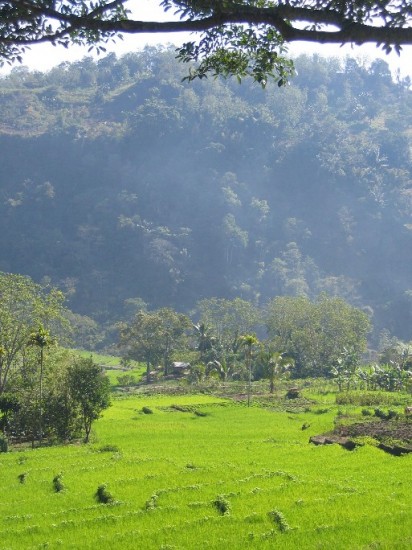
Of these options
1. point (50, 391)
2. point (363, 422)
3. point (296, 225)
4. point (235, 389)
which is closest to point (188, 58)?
point (50, 391)

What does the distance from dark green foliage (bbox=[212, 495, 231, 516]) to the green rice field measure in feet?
0.10

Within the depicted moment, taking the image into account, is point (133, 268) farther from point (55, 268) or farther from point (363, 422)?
point (363, 422)

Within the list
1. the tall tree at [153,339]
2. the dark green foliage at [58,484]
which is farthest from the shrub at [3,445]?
the tall tree at [153,339]

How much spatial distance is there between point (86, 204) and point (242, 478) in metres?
184

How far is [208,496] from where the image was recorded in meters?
17.2

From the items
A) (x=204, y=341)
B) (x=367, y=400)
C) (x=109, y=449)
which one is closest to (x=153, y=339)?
(x=204, y=341)

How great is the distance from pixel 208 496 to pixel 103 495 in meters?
2.93

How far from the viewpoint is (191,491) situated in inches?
703

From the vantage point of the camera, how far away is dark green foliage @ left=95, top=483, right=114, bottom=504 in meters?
17.3

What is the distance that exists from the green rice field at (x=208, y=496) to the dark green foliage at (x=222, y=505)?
0.03 meters

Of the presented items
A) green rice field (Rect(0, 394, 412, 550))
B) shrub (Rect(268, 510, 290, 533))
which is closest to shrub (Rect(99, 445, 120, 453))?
green rice field (Rect(0, 394, 412, 550))

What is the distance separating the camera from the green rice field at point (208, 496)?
527 inches

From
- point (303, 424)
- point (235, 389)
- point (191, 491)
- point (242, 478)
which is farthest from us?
point (235, 389)

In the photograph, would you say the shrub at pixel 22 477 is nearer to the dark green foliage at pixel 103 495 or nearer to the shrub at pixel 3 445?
the dark green foliage at pixel 103 495
